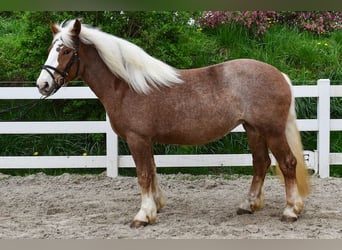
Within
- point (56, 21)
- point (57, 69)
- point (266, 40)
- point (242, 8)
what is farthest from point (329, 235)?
point (266, 40)

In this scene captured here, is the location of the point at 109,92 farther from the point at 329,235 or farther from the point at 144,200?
the point at 329,235

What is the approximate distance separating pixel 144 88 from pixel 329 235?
190cm

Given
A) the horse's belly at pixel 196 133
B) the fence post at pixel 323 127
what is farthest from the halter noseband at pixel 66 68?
the fence post at pixel 323 127

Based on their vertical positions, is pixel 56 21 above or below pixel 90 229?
above

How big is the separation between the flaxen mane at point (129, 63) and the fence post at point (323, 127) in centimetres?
264

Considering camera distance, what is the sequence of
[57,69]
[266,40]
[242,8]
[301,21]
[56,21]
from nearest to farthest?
[242,8] → [57,69] → [56,21] → [266,40] → [301,21]

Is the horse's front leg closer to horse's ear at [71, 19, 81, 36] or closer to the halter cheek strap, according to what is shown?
the halter cheek strap

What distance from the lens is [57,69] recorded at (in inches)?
150

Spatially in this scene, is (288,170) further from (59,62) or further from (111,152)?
(111,152)

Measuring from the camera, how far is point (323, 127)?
5926 millimetres

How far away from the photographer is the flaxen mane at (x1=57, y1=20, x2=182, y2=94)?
3.98m

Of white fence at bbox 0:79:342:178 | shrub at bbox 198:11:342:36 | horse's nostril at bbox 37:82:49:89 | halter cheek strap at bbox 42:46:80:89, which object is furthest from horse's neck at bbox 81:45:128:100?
shrub at bbox 198:11:342:36

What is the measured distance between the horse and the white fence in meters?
1.84

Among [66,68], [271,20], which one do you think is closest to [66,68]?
[66,68]
